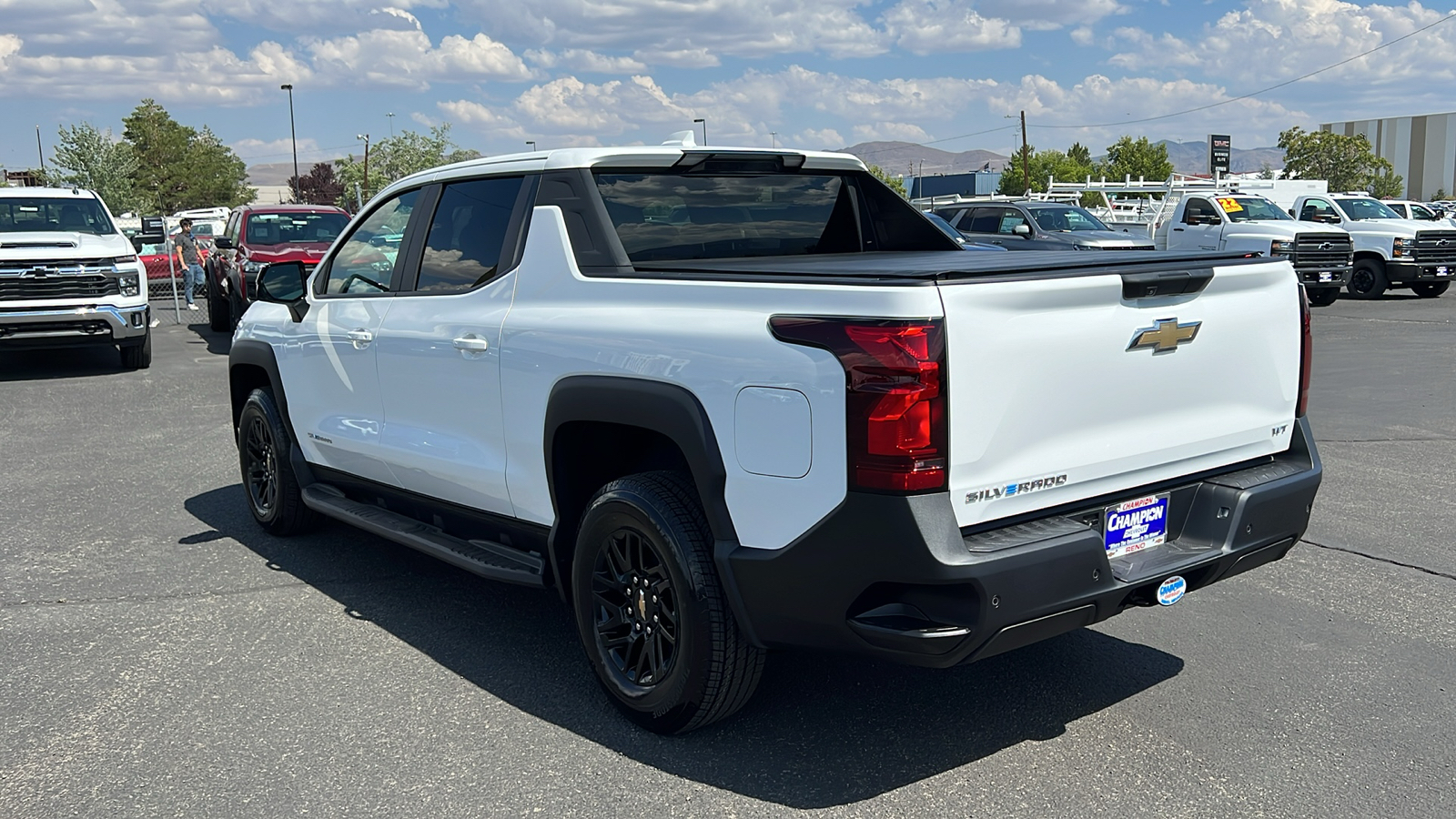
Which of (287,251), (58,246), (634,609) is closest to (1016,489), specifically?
(634,609)

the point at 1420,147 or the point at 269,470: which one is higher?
the point at 1420,147

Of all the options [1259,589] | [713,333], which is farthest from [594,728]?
[1259,589]

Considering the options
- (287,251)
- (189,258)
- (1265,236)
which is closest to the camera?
(287,251)

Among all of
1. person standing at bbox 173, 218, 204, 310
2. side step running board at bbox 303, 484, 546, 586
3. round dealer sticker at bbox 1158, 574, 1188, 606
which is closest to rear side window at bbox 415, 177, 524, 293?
side step running board at bbox 303, 484, 546, 586

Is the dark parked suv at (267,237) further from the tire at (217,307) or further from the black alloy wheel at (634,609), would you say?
the black alloy wheel at (634,609)

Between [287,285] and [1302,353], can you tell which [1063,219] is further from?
[1302,353]

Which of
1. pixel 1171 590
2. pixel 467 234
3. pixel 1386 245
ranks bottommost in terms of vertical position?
pixel 1171 590

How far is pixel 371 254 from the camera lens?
5.33 m

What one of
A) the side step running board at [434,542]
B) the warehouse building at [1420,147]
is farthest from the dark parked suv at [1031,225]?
the warehouse building at [1420,147]

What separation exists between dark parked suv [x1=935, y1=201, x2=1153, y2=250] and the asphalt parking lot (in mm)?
13339

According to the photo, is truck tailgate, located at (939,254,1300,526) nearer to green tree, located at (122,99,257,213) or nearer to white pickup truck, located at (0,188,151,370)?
white pickup truck, located at (0,188,151,370)

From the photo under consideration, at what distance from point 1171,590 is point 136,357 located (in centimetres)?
1324

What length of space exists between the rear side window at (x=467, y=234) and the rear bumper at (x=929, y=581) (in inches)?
70.4

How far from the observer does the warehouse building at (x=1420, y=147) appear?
17850 centimetres
